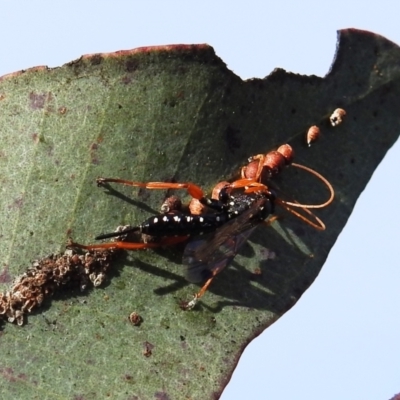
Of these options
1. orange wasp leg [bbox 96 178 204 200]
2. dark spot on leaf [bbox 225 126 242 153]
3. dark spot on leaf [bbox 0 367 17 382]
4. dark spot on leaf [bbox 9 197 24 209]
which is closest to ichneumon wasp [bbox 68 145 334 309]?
orange wasp leg [bbox 96 178 204 200]

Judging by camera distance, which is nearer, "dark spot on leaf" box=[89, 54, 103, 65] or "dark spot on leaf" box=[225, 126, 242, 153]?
"dark spot on leaf" box=[89, 54, 103, 65]

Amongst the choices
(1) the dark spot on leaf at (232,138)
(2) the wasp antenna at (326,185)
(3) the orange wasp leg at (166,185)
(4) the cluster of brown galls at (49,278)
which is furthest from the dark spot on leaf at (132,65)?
(2) the wasp antenna at (326,185)

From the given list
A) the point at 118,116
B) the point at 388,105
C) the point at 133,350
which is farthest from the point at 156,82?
the point at 388,105

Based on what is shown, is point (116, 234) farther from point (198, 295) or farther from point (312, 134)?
point (312, 134)

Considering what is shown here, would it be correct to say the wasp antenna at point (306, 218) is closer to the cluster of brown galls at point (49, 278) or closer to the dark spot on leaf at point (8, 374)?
the cluster of brown galls at point (49, 278)

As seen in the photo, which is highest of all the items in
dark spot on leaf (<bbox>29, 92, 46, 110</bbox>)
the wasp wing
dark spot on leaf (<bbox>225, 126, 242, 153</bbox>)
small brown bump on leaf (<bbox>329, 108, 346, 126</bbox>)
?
small brown bump on leaf (<bbox>329, 108, 346, 126</bbox>)

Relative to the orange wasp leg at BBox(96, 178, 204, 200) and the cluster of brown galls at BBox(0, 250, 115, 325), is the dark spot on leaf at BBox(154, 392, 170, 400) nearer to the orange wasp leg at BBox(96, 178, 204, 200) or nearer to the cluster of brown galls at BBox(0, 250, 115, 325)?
the cluster of brown galls at BBox(0, 250, 115, 325)
